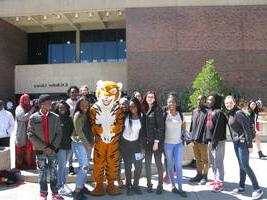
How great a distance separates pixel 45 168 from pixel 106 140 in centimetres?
129

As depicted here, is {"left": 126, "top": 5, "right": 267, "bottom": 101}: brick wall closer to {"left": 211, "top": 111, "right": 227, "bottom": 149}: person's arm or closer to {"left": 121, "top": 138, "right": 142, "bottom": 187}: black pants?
Result: {"left": 211, "top": 111, "right": 227, "bottom": 149}: person's arm

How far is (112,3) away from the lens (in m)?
31.3

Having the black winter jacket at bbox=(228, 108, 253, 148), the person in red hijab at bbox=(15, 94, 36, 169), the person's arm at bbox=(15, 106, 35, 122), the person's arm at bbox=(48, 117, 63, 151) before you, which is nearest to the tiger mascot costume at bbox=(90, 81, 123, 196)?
the person's arm at bbox=(48, 117, 63, 151)

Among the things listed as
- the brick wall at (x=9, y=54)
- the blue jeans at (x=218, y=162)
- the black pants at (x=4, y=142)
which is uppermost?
the brick wall at (x=9, y=54)

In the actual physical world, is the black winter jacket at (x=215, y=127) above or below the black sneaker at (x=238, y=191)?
above

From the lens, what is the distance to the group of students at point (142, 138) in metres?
7.32

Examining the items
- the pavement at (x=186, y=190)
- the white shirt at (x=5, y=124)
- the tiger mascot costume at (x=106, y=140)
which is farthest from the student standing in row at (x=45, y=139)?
the white shirt at (x=5, y=124)

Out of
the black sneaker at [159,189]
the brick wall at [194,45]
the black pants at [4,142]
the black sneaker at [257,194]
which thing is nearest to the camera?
the black sneaker at [257,194]

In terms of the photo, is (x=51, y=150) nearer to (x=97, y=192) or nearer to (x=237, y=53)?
(x=97, y=192)

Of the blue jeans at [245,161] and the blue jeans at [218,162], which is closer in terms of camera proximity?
the blue jeans at [245,161]

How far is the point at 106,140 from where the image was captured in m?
7.99

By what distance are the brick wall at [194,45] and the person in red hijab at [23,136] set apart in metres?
21.7

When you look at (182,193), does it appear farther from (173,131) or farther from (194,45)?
(194,45)

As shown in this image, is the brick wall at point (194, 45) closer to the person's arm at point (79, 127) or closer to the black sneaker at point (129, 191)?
the black sneaker at point (129, 191)
